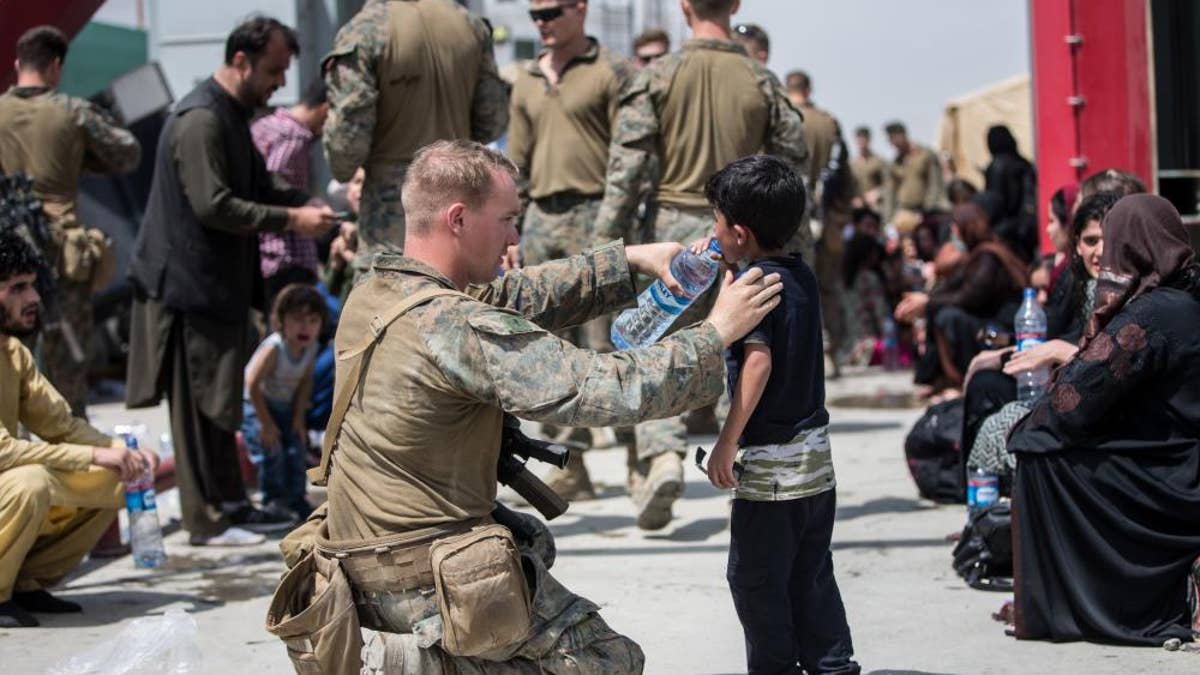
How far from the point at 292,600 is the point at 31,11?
4.23 meters

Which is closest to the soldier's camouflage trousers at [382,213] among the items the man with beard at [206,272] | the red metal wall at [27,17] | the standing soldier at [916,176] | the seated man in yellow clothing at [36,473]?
the man with beard at [206,272]

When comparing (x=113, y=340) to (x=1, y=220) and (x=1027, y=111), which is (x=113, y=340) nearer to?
(x=1, y=220)

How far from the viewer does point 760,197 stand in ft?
12.9

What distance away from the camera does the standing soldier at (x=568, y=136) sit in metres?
7.93

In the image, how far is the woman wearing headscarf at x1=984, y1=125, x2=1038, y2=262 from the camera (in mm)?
11266

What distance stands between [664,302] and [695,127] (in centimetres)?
347

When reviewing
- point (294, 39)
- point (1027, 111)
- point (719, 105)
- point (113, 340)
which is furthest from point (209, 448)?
point (1027, 111)

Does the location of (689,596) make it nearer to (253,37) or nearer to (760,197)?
(760,197)

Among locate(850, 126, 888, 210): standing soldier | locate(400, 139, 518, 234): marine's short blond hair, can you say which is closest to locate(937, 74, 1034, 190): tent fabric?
locate(850, 126, 888, 210): standing soldier

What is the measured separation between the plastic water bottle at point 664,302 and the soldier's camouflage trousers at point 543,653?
68 cm

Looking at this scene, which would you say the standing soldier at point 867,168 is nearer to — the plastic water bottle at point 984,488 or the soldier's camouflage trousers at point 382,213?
the soldier's camouflage trousers at point 382,213

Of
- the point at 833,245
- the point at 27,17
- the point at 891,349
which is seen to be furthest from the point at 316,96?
the point at 891,349

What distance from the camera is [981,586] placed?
5617mm

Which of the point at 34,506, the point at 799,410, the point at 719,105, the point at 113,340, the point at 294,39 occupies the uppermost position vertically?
the point at 294,39
